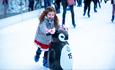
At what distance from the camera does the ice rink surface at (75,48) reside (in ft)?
12.0

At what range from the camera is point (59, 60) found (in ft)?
9.90

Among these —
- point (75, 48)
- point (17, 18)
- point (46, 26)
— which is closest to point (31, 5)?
point (17, 18)

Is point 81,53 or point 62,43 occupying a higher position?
point 62,43

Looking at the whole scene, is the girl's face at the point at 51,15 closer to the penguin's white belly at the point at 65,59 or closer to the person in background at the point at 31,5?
the penguin's white belly at the point at 65,59

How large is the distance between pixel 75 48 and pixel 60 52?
4.99ft

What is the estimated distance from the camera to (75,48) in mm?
4527

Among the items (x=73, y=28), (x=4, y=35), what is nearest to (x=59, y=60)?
(x=4, y=35)

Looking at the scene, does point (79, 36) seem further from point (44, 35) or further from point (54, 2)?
point (54, 2)

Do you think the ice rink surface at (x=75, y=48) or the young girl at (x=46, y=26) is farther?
the ice rink surface at (x=75, y=48)

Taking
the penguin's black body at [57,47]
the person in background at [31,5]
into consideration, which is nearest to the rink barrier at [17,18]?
the person in background at [31,5]

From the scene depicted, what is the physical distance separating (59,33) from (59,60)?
10.9 inches

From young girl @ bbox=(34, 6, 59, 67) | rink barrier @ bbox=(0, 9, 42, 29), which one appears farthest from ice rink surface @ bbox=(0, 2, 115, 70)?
young girl @ bbox=(34, 6, 59, 67)

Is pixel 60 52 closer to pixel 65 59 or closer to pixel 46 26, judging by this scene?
pixel 65 59

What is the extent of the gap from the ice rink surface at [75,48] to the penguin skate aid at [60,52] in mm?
443
